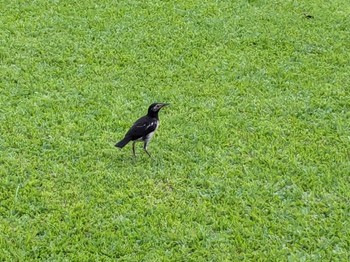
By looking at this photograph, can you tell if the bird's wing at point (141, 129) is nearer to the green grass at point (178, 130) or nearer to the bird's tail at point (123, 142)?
the bird's tail at point (123, 142)

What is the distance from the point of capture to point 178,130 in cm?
563

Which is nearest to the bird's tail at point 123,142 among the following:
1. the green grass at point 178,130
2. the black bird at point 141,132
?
the black bird at point 141,132

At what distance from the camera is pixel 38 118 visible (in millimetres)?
5750

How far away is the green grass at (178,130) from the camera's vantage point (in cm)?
432

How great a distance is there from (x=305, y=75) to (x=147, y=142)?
259cm

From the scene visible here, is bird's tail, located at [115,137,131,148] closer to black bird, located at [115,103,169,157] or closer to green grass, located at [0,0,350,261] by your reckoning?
black bird, located at [115,103,169,157]

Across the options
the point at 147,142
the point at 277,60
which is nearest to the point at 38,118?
the point at 147,142

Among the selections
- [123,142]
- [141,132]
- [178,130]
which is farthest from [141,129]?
[178,130]

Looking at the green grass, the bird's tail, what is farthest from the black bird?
the green grass

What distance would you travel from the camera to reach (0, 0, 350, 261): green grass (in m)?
4.32

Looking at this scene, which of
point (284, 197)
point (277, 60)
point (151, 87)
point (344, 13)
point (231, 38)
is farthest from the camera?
point (344, 13)

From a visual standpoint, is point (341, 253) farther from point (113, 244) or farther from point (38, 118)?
point (38, 118)

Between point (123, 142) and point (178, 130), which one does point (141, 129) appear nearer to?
point (123, 142)

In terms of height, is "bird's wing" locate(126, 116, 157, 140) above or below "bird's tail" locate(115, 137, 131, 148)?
above
